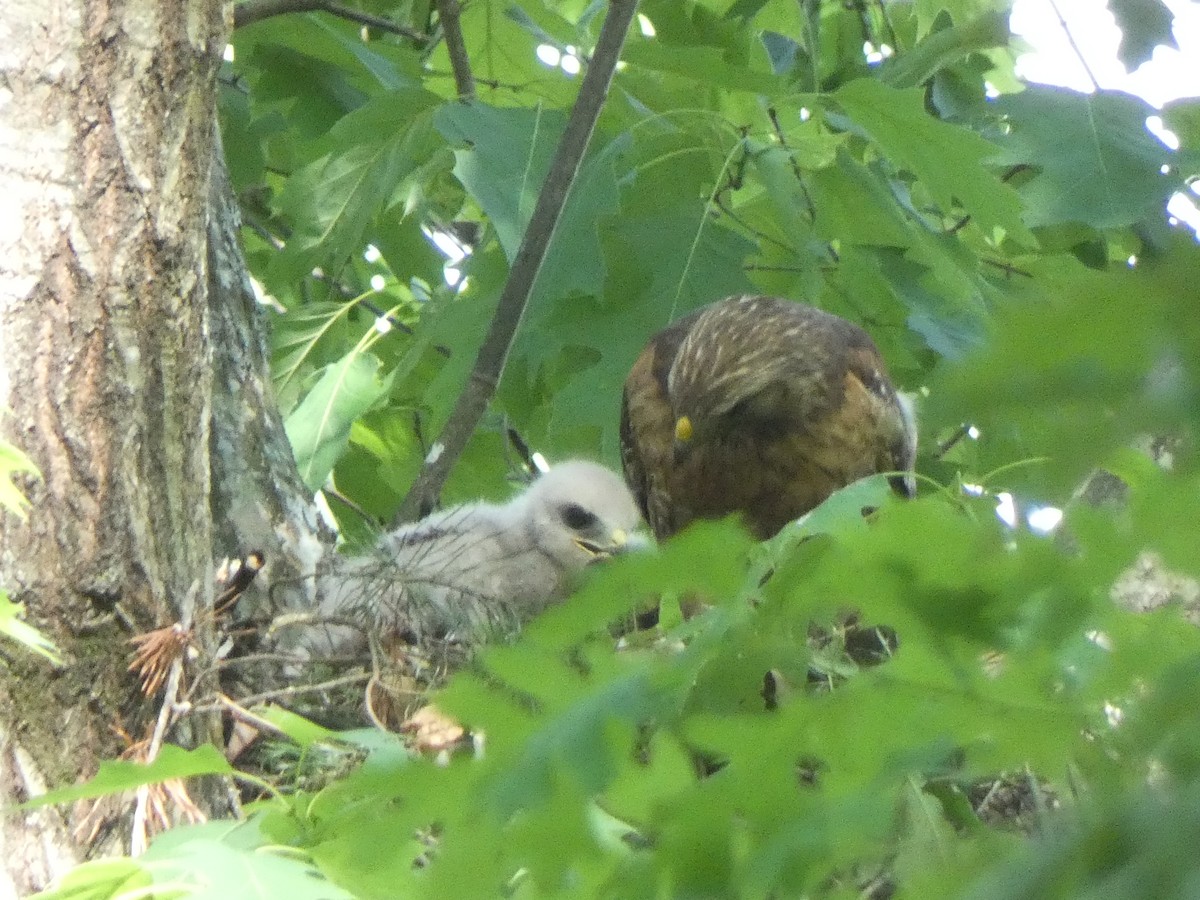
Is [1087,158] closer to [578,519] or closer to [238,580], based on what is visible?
[578,519]

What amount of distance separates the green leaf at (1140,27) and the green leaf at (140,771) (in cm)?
312

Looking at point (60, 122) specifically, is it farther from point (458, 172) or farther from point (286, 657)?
point (458, 172)

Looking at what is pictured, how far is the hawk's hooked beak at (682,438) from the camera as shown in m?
3.85

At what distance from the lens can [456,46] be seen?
13.2 ft

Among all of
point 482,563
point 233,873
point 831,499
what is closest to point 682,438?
point 482,563

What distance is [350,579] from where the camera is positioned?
3.16 meters

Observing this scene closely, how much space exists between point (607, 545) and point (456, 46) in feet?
4.60

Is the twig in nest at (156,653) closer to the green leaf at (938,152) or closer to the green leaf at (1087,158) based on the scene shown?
the green leaf at (938,152)

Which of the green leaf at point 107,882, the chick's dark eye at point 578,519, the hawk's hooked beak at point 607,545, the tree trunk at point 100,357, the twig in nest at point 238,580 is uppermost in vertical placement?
the tree trunk at point 100,357

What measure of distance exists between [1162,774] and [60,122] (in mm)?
2029

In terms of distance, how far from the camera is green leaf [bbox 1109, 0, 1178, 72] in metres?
3.83

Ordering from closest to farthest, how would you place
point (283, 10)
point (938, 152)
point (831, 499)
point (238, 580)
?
1. point (831, 499)
2. point (238, 580)
3. point (938, 152)
4. point (283, 10)

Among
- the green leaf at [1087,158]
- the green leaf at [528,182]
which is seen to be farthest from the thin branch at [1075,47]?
the green leaf at [528,182]

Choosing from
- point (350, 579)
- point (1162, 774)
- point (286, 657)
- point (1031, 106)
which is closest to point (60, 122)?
point (286, 657)
